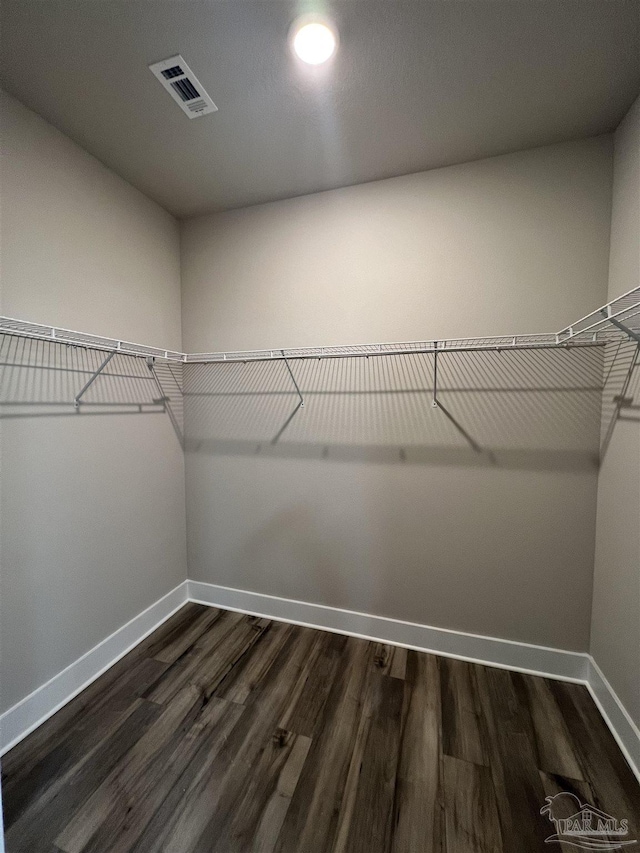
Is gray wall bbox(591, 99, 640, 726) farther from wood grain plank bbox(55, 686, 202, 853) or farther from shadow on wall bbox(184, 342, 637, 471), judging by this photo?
wood grain plank bbox(55, 686, 202, 853)

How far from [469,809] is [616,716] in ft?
2.39

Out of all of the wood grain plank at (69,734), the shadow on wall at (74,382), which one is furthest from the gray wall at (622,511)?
the shadow on wall at (74,382)

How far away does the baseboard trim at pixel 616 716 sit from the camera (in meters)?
1.17

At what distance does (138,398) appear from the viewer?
5.93 ft

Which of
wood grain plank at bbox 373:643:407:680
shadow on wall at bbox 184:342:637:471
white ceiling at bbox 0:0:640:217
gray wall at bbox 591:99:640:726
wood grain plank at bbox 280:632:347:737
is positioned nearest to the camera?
white ceiling at bbox 0:0:640:217

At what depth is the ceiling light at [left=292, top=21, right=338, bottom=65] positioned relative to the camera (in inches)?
39.1

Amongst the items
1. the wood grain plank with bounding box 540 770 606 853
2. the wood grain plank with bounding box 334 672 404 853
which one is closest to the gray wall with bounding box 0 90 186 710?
the wood grain plank with bounding box 334 672 404 853

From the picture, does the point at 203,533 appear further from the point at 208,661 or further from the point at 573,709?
the point at 573,709

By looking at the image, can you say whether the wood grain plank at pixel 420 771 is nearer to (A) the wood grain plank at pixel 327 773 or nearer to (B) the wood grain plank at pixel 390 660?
(B) the wood grain plank at pixel 390 660

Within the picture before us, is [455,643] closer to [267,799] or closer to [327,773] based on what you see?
[327,773]

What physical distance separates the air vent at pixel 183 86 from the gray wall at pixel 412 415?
0.63 metres

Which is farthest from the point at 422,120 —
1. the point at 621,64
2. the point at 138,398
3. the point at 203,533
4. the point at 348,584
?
the point at 203,533

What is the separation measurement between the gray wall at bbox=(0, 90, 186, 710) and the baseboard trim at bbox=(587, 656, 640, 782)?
2.25 meters

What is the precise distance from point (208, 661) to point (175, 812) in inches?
24.4
